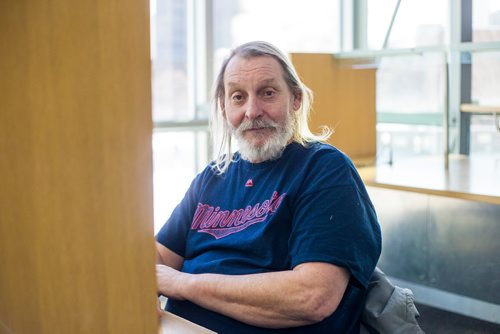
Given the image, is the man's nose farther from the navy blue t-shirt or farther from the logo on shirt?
the logo on shirt

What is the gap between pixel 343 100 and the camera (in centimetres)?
337

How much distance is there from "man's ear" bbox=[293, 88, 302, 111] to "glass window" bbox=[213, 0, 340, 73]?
6.89 ft

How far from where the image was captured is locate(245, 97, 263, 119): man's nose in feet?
5.14

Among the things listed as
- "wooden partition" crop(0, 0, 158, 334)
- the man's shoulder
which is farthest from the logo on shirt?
"wooden partition" crop(0, 0, 158, 334)

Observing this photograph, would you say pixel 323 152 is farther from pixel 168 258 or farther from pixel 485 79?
pixel 485 79

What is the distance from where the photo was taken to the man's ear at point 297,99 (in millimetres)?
1655

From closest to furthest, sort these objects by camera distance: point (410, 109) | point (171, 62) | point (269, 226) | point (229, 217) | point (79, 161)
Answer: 1. point (79, 161)
2. point (269, 226)
3. point (229, 217)
4. point (171, 62)
5. point (410, 109)

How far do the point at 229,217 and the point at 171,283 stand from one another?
0.66ft

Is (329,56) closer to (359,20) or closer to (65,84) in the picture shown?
(359,20)

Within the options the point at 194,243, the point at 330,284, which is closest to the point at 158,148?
the point at 194,243

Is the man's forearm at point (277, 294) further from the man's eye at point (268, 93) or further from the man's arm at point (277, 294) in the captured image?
the man's eye at point (268, 93)

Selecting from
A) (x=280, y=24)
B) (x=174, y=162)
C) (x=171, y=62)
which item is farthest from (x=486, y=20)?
(x=174, y=162)

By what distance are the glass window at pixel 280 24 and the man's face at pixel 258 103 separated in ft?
7.12

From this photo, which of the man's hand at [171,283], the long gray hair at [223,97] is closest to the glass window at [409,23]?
the long gray hair at [223,97]
